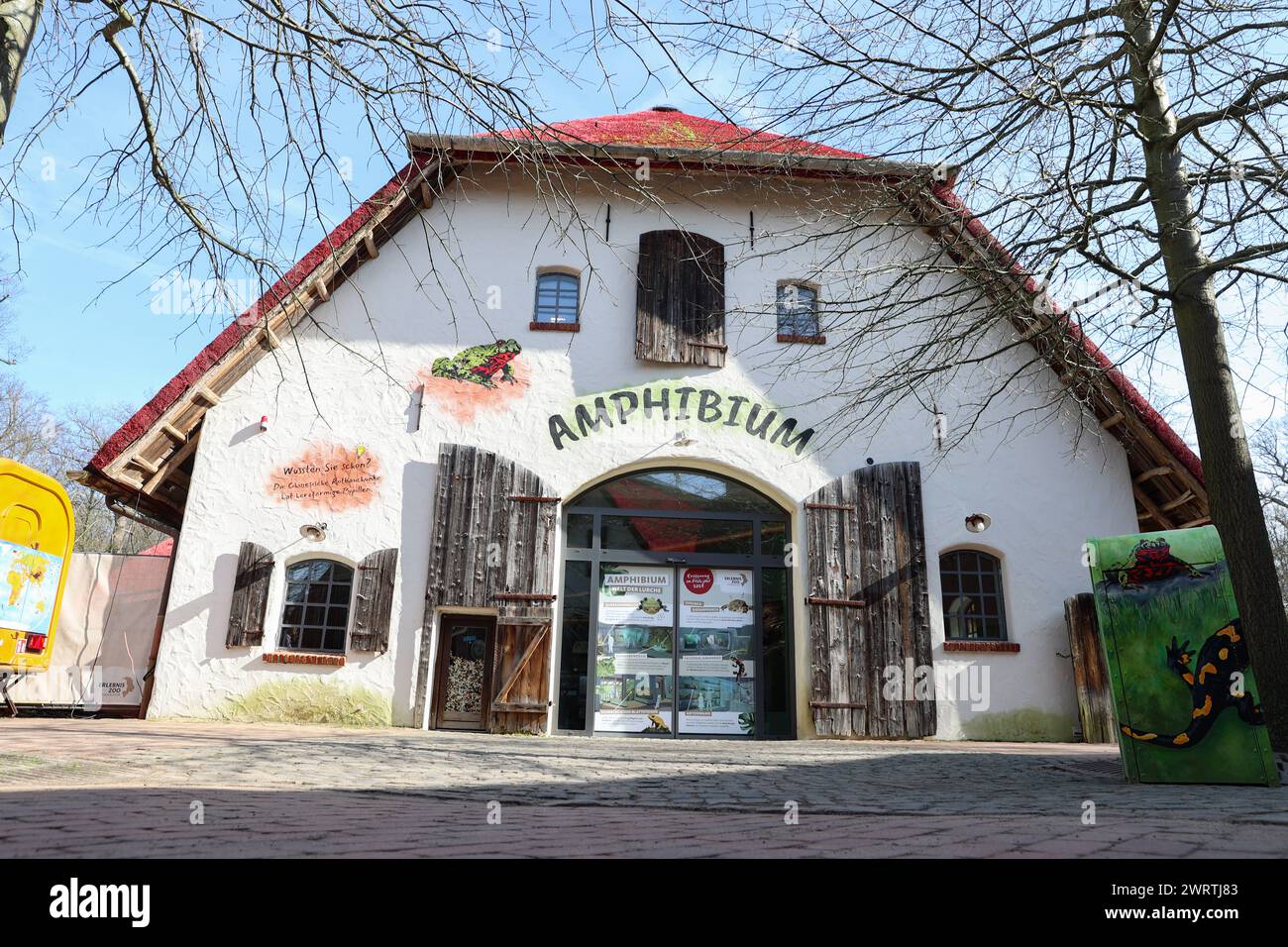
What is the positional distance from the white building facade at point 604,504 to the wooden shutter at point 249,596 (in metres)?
0.03

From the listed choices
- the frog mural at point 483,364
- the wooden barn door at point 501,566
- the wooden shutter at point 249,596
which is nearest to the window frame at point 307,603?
the wooden shutter at point 249,596

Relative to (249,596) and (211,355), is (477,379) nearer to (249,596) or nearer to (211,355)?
(211,355)

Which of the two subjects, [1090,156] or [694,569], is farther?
[694,569]

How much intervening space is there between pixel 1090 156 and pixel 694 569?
6.87m

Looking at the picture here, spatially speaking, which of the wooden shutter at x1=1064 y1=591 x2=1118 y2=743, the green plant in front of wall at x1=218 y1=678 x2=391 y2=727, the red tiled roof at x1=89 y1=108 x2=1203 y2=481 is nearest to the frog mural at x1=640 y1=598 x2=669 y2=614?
the green plant in front of wall at x1=218 y1=678 x2=391 y2=727

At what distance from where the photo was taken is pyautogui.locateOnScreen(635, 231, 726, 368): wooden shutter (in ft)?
37.0

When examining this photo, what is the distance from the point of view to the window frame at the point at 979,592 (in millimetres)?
10844

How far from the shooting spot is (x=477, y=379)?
1112 centimetres

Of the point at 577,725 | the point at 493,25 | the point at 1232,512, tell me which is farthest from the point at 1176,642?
the point at 577,725

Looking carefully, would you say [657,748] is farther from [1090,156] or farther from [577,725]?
[1090,156]

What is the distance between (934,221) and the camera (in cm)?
588

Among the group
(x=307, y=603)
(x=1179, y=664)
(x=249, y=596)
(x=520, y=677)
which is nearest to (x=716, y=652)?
(x=520, y=677)

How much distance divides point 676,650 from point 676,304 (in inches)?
188
